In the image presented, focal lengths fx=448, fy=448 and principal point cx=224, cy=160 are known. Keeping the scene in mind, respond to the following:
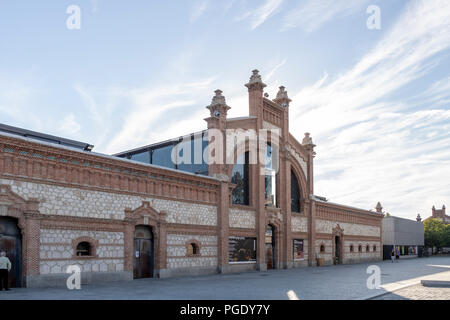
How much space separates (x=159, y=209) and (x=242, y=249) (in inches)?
317

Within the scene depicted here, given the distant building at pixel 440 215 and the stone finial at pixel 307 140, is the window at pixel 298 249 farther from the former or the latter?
the distant building at pixel 440 215

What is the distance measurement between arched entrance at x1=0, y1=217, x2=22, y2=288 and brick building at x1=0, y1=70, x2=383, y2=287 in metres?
0.04

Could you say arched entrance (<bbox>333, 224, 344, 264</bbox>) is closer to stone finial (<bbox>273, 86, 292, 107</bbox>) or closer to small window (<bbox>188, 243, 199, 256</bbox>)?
stone finial (<bbox>273, 86, 292, 107</bbox>)

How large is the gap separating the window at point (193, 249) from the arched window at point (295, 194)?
12.7 meters

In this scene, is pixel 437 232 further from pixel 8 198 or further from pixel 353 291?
pixel 8 198

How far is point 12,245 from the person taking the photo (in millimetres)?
18359

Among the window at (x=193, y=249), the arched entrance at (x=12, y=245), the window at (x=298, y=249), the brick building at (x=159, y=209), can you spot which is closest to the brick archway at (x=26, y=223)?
the brick building at (x=159, y=209)

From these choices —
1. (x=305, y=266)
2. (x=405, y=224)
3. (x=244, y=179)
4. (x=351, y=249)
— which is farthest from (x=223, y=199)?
(x=405, y=224)

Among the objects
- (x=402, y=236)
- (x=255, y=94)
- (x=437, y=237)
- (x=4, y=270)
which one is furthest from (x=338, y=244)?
(x=437, y=237)

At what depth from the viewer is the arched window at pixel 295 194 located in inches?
1474

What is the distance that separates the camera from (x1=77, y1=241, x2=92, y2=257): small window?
2048cm

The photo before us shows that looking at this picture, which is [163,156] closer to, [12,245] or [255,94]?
[255,94]

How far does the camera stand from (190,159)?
30.4m
